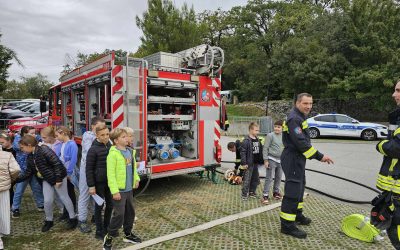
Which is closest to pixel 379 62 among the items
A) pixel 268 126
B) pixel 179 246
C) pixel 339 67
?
pixel 339 67

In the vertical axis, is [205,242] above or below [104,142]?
below

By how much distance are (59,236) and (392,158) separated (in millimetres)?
3945

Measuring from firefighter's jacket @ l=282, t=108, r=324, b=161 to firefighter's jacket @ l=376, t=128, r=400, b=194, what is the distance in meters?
0.84

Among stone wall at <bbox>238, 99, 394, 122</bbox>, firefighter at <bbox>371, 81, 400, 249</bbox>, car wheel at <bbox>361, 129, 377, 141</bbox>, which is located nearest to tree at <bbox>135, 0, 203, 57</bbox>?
car wheel at <bbox>361, 129, 377, 141</bbox>

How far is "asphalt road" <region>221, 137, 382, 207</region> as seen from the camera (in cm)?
608

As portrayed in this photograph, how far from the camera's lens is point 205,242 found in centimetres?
374

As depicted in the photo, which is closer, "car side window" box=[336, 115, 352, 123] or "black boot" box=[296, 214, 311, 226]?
"black boot" box=[296, 214, 311, 226]

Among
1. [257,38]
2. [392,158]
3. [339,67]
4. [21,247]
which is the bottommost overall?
[21,247]

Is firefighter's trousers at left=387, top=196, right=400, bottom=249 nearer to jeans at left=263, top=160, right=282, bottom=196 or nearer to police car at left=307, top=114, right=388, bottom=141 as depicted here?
jeans at left=263, top=160, right=282, bottom=196

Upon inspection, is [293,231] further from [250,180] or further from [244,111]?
[244,111]

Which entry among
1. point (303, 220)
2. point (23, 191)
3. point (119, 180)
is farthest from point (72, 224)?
point (303, 220)

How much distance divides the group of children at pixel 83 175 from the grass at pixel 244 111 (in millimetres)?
25737

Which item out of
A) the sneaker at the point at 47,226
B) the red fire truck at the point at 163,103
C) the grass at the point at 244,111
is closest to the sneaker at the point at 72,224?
the sneaker at the point at 47,226

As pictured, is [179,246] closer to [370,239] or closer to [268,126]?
[370,239]
